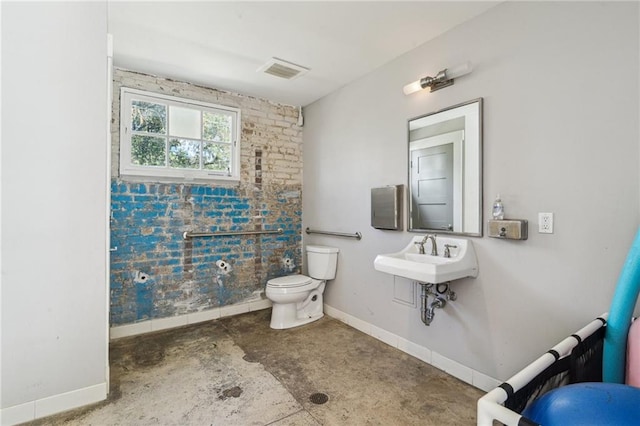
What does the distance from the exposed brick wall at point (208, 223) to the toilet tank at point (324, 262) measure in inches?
20.7

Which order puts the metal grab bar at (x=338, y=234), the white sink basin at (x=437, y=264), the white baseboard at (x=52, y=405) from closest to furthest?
the white baseboard at (x=52, y=405), the white sink basin at (x=437, y=264), the metal grab bar at (x=338, y=234)

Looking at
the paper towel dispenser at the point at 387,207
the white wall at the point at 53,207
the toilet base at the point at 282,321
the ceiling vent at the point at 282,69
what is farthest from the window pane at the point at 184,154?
the paper towel dispenser at the point at 387,207

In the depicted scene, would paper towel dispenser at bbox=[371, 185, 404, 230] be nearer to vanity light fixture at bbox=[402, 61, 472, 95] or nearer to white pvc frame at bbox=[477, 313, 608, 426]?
vanity light fixture at bbox=[402, 61, 472, 95]

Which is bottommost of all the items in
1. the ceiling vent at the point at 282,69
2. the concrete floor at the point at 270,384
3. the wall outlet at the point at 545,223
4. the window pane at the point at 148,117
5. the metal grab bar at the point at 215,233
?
the concrete floor at the point at 270,384

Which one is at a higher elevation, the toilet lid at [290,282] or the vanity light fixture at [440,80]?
the vanity light fixture at [440,80]

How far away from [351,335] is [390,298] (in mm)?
531

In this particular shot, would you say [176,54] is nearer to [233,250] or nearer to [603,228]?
[233,250]

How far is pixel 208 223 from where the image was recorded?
3.12m

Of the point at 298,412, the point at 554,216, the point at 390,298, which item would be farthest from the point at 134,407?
the point at 554,216

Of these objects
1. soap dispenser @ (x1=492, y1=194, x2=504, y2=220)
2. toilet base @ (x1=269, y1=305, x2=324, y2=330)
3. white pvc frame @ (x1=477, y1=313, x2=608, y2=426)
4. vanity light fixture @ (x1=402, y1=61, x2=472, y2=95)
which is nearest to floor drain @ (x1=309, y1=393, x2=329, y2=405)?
toilet base @ (x1=269, y1=305, x2=324, y2=330)

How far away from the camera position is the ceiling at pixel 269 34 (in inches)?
75.4

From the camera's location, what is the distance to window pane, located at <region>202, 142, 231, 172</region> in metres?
3.13

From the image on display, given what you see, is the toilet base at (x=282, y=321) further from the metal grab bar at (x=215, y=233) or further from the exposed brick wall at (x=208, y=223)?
the metal grab bar at (x=215, y=233)

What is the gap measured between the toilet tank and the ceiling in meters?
1.69
